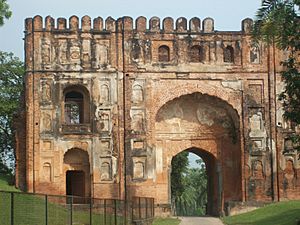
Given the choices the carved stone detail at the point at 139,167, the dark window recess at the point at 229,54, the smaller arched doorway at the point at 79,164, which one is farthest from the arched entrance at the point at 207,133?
the smaller arched doorway at the point at 79,164

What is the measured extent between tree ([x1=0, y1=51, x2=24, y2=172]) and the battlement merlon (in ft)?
Result: 24.0

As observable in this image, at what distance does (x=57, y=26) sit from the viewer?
27578mm

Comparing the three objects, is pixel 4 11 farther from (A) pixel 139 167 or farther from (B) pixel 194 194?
(B) pixel 194 194

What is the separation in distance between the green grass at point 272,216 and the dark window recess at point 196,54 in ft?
21.6

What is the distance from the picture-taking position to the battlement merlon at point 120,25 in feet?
90.2

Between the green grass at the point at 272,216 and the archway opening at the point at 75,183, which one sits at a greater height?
the archway opening at the point at 75,183

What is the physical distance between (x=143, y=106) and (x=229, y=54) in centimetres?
429

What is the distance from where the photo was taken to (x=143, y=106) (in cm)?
2755

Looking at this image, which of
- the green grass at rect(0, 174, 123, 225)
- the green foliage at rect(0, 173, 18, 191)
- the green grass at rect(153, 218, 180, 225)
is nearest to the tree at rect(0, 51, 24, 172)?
the green foliage at rect(0, 173, 18, 191)

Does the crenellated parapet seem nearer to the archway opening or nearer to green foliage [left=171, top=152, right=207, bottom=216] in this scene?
the archway opening

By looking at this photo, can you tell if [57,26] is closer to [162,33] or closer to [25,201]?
[162,33]

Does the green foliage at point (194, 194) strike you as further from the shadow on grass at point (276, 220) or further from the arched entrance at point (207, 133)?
the shadow on grass at point (276, 220)

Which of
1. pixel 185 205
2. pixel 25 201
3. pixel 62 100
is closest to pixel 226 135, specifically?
pixel 62 100

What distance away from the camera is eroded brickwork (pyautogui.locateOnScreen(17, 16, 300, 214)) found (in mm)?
27141
